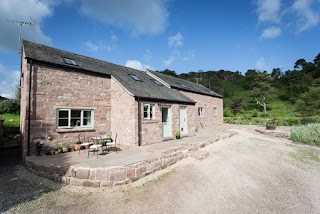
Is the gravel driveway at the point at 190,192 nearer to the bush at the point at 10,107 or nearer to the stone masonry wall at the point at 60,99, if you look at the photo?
the stone masonry wall at the point at 60,99

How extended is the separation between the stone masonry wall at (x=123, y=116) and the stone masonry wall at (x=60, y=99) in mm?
480

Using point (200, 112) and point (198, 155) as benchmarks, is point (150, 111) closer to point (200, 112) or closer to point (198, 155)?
point (198, 155)

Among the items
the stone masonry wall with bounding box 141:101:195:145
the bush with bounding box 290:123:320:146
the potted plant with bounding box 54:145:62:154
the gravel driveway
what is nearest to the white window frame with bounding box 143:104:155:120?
the stone masonry wall with bounding box 141:101:195:145

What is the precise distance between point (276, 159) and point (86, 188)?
9.58 m

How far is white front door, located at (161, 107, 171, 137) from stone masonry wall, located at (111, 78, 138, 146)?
9.76ft

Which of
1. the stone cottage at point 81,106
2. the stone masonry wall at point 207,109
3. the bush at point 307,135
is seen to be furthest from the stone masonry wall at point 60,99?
the bush at point 307,135

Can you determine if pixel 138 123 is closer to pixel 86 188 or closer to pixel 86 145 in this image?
pixel 86 145

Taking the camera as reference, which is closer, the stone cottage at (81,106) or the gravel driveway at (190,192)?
the gravel driveway at (190,192)

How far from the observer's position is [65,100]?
10.0m

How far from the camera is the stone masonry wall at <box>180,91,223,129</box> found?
66.4ft

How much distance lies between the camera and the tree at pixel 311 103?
28.0 metres

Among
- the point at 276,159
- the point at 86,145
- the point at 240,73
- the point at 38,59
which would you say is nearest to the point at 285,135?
the point at 276,159

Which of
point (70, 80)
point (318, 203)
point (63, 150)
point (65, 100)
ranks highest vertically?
point (70, 80)

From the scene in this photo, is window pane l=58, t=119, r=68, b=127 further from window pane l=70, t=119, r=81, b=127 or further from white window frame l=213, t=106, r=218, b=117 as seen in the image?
white window frame l=213, t=106, r=218, b=117
